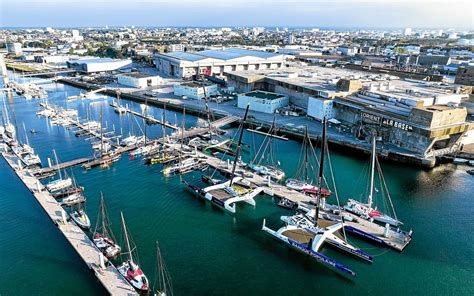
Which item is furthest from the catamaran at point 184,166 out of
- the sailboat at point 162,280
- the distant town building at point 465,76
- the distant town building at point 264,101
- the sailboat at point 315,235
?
the distant town building at point 465,76

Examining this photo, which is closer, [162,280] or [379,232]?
[162,280]

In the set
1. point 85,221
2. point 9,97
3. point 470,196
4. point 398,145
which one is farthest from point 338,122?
point 9,97

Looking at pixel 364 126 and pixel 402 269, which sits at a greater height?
pixel 364 126

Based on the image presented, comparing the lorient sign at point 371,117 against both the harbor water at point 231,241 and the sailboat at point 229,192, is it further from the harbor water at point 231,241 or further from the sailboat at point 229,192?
the sailboat at point 229,192

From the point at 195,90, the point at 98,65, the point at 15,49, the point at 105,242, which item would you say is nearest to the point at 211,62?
the point at 195,90

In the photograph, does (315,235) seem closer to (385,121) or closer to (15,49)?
(385,121)

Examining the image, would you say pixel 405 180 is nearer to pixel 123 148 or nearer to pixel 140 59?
pixel 123 148

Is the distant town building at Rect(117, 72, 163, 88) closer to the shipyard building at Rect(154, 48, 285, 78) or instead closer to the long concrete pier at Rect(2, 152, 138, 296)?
the shipyard building at Rect(154, 48, 285, 78)
